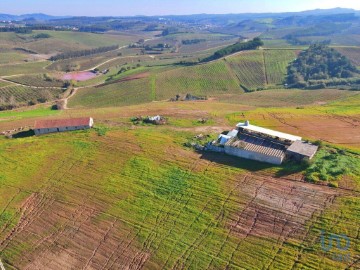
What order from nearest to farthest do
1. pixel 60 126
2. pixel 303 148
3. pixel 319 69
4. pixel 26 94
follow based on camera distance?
pixel 303 148, pixel 60 126, pixel 26 94, pixel 319 69

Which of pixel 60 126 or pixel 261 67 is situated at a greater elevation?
pixel 60 126

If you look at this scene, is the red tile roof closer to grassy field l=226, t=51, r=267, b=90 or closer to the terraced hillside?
the terraced hillside

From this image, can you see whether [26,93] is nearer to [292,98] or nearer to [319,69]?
[292,98]

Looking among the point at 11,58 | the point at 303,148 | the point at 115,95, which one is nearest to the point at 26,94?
the point at 115,95

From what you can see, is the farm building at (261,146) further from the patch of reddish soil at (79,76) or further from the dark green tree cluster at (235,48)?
the patch of reddish soil at (79,76)

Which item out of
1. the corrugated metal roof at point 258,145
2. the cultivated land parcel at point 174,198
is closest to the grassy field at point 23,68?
the cultivated land parcel at point 174,198

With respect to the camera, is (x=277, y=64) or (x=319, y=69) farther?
(x=277, y=64)

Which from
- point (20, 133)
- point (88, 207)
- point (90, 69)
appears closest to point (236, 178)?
point (88, 207)
